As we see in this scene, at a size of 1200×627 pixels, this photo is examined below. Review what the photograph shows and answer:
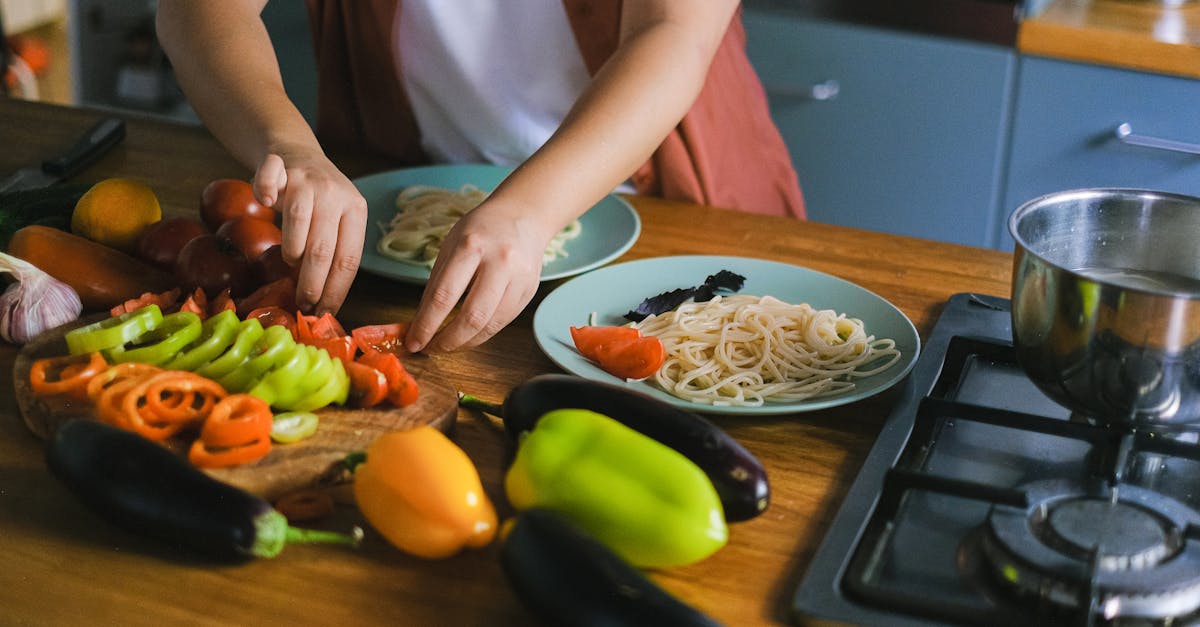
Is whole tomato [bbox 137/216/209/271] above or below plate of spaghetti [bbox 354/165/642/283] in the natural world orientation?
above

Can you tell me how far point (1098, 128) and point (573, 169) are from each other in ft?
4.84

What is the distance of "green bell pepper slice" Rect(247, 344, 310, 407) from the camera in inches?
38.6

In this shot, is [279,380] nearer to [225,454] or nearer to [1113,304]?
[225,454]

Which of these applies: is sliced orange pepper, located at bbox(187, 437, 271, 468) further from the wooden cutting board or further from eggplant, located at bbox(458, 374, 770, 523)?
eggplant, located at bbox(458, 374, 770, 523)

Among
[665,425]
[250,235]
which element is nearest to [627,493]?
[665,425]

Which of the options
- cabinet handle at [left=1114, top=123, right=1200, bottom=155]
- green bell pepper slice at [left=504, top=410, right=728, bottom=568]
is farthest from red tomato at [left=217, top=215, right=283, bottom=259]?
cabinet handle at [left=1114, top=123, right=1200, bottom=155]

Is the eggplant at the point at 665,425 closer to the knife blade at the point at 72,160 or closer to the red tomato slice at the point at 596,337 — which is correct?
the red tomato slice at the point at 596,337

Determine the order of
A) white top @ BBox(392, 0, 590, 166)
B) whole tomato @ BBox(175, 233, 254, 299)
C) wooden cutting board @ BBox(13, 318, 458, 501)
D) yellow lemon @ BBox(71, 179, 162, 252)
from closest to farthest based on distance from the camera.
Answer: wooden cutting board @ BBox(13, 318, 458, 501) → whole tomato @ BBox(175, 233, 254, 299) → yellow lemon @ BBox(71, 179, 162, 252) → white top @ BBox(392, 0, 590, 166)

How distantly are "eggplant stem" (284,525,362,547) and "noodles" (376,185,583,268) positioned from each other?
1.75 feet

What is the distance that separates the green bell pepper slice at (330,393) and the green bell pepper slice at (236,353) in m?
0.07

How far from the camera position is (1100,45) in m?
2.26

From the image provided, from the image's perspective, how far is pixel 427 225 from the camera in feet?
4.80

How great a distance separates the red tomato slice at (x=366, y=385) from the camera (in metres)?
1.04

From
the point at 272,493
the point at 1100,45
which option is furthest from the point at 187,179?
the point at 1100,45
